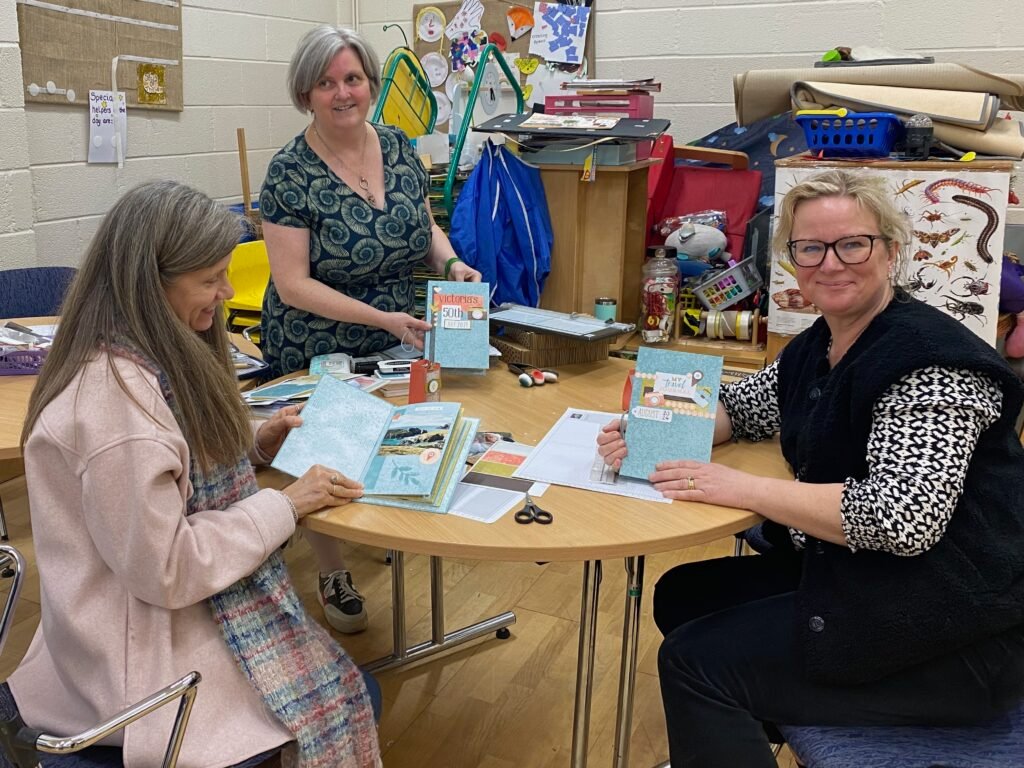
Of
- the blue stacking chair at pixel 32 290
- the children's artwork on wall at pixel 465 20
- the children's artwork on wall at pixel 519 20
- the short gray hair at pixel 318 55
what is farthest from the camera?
the children's artwork on wall at pixel 465 20

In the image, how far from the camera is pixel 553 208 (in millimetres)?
2828

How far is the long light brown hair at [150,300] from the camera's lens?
118 cm

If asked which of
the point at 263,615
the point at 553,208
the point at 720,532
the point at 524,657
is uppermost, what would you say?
the point at 553,208

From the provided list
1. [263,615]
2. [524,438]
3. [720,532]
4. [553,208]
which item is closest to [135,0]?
[553,208]

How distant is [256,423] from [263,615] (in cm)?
43

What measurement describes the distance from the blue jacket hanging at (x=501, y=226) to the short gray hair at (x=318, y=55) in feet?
2.01

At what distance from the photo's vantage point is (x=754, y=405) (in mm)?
1657

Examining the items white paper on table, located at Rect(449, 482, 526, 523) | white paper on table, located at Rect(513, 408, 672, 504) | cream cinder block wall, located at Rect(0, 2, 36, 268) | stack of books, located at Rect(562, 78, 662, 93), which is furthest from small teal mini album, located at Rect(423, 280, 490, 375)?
cream cinder block wall, located at Rect(0, 2, 36, 268)

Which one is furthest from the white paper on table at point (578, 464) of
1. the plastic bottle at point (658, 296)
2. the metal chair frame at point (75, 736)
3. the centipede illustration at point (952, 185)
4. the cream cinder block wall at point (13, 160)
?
the cream cinder block wall at point (13, 160)

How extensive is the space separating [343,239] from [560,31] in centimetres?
235

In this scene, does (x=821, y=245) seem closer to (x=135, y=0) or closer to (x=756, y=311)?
(x=756, y=311)

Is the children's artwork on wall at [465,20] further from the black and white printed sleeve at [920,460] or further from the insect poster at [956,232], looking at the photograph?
the black and white printed sleeve at [920,460]

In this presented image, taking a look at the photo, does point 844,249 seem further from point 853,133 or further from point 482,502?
point 853,133

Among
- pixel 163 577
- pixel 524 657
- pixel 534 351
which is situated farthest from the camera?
pixel 524 657
